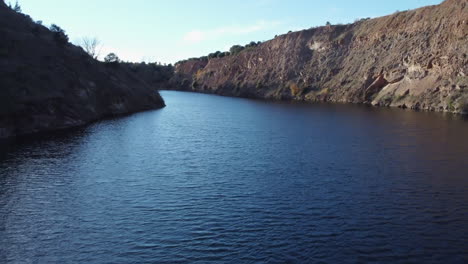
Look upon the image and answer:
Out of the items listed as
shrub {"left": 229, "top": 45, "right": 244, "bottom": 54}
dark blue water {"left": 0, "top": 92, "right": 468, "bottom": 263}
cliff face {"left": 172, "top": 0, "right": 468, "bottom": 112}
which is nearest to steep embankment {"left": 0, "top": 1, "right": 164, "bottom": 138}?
dark blue water {"left": 0, "top": 92, "right": 468, "bottom": 263}

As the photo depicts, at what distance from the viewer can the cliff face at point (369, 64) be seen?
78.9 metres

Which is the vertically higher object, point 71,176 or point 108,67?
point 108,67

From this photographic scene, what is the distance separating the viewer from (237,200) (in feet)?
84.5

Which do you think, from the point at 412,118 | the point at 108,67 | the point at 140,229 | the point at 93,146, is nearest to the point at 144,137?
the point at 93,146

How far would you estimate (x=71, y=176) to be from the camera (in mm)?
31391

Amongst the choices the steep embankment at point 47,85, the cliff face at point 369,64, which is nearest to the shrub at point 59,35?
the steep embankment at point 47,85

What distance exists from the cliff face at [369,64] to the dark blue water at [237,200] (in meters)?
38.0

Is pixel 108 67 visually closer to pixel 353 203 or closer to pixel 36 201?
pixel 36 201

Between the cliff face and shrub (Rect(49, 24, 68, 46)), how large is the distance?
64517 millimetres

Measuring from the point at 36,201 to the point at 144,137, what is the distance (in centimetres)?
2552

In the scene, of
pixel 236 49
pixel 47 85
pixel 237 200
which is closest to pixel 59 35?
pixel 47 85

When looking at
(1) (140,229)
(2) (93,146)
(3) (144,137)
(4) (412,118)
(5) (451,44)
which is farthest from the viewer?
(5) (451,44)

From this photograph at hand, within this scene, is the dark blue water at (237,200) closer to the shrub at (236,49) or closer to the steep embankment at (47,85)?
the steep embankment at (47,85)

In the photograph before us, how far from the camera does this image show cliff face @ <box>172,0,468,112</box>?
259 feet
